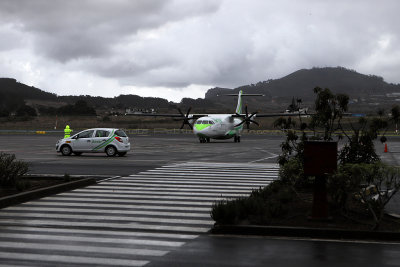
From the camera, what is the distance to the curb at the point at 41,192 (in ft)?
41.6

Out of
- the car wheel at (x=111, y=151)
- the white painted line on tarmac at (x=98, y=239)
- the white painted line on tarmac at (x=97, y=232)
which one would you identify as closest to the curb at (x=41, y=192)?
the white painted line on tarmac at (x=97, y=232)

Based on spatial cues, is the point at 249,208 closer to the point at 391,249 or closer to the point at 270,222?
the point at 270,222

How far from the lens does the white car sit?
32.0 metres

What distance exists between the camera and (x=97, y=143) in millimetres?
32156

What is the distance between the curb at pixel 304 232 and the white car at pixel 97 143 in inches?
900

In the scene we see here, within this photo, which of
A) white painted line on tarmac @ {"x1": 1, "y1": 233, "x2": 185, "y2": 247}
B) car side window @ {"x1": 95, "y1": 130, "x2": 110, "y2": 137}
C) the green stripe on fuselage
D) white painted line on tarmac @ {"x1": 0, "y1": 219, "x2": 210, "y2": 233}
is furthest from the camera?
the green stripe on fuselage

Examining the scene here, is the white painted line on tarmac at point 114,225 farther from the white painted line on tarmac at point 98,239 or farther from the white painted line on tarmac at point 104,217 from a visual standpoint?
the white painted line on tarmac at point 98,239

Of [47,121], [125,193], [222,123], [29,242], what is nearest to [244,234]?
[29,242]

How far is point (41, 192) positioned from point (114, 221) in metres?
4.26

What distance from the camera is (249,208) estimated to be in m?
10.6

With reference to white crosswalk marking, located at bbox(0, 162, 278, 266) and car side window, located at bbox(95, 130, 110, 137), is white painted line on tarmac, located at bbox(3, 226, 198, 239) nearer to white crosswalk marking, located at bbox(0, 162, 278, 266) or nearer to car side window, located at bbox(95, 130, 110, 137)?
white crosswalk marking, located at bbox(0, 162, 278, 266)

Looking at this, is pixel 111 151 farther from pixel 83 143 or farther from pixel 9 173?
pixel 9 173

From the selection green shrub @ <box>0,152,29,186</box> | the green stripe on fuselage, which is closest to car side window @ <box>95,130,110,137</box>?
green shrub @ <box>0,152,29,186</box>

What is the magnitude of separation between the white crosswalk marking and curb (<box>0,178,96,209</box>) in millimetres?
311
